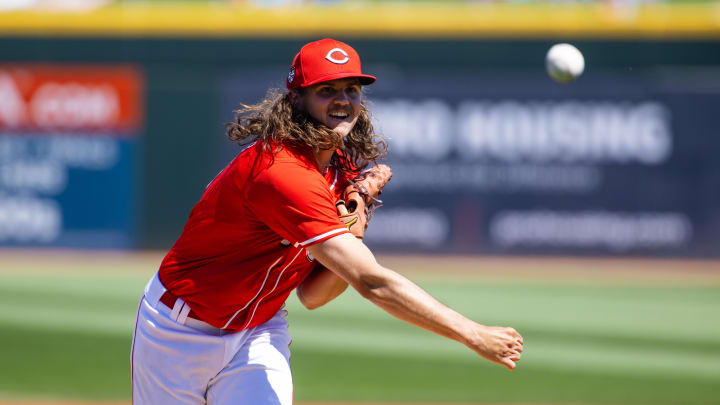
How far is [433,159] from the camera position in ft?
48.7

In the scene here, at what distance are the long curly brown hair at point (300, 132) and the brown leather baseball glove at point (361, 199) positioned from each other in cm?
7

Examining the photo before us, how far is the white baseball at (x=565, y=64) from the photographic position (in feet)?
14.1

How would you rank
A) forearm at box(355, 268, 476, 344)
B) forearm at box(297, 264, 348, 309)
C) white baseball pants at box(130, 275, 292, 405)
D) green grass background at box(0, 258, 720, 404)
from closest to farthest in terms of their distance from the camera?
forearm at box(355, 268, 476, 344)
white baseball pants at box(130, 275, 292, 405)
forearm at box(297, 264, 348, 309)
green grass background at box(0, 258, 720, 404)

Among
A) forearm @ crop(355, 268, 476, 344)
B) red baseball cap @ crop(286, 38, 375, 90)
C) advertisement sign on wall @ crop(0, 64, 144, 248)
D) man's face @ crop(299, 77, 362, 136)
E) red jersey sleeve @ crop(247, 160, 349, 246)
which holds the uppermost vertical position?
advertisement sign on wall @ crop(0, 64, 144, 248)

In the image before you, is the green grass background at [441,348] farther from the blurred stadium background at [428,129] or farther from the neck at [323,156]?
the neck at [323,156]

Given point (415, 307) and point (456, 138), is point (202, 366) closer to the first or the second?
point (415, 307)

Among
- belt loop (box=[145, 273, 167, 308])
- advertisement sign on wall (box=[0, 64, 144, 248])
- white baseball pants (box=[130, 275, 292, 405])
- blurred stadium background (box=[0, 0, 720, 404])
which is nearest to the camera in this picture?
white baseball pants (box=[130, 275, 292, 405])

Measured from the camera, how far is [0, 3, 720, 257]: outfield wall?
47.4 feet

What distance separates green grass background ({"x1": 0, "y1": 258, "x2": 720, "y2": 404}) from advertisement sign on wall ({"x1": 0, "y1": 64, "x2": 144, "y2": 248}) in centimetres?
288

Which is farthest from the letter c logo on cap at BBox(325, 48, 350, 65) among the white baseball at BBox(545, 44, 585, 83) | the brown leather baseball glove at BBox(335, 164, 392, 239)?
the white baseball at BBox(545, 44, 585, 83)

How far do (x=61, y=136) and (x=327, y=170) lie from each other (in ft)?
41.6

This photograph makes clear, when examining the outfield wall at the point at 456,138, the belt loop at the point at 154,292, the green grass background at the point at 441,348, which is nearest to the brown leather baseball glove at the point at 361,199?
the belt loop at the point at 154,292

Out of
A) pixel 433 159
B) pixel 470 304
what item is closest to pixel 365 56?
pixel 433 159

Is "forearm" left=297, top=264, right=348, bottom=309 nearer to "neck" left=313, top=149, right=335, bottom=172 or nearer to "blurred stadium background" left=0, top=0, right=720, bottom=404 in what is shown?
"neck" left=313, top=149, right=335, bottom=172
